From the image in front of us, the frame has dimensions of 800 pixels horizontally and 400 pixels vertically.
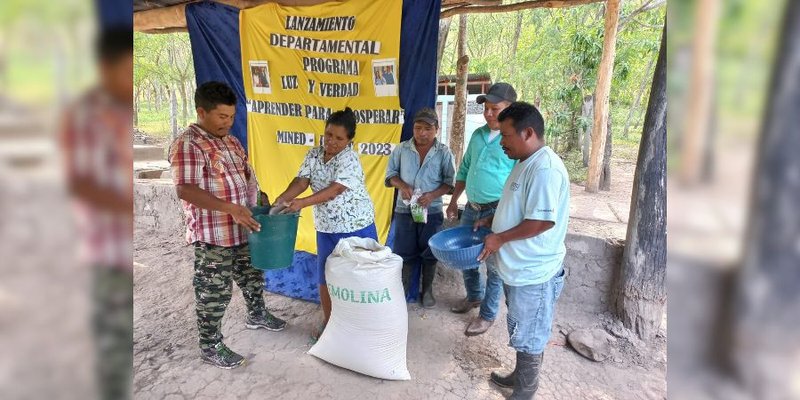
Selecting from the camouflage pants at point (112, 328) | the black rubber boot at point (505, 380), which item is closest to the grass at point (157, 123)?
the black rubber boot at point (505, 380)

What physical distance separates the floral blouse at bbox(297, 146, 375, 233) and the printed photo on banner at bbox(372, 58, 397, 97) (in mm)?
862

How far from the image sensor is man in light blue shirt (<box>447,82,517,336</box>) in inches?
111

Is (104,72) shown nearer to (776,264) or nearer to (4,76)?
(4,76)

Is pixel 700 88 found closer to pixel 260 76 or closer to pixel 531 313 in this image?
pixel 531 313

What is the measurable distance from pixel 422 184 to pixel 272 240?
3.97 feet

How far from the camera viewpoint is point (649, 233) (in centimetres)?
273

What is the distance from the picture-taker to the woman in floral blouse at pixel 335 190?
7.95 ft

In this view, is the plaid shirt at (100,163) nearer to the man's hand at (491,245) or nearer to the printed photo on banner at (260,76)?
the man's hand at (491,245)

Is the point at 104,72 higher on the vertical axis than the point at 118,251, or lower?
higher

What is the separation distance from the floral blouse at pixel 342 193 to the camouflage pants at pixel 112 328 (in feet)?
6.39

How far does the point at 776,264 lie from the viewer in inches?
16.1

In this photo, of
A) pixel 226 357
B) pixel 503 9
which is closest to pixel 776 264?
pixel 226 357

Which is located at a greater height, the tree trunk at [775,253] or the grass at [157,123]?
the grass at [157,123]

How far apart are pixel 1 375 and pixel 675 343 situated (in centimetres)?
75
